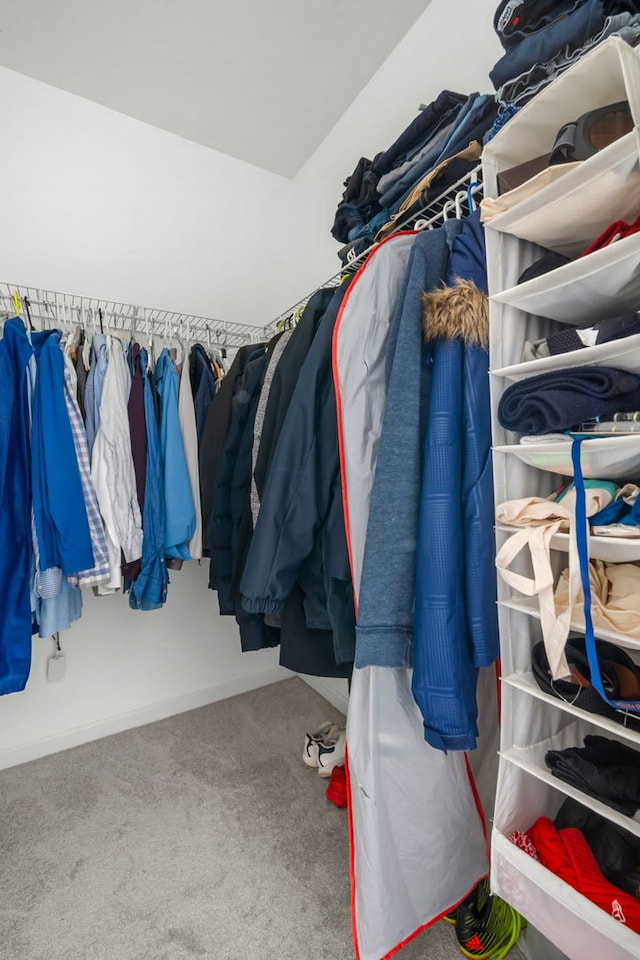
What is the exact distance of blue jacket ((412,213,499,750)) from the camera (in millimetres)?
852

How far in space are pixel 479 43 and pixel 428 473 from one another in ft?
5.04

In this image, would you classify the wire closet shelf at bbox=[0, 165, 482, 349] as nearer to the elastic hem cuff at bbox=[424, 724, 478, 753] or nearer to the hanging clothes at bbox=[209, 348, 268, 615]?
the hanging clothes at bbox=[209, 348, 268, 615]

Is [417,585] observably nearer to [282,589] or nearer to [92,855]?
[282,589]

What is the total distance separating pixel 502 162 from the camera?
94cm

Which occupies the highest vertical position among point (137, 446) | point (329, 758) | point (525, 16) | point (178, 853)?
point (525, 16)

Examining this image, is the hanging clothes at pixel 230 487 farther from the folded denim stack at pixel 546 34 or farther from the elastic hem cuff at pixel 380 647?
the folded denim stack at pixel 546 34

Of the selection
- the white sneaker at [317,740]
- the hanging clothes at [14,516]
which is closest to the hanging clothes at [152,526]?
the hanging clothes at [14,516]

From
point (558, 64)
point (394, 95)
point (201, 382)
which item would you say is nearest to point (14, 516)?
point (201, 382)

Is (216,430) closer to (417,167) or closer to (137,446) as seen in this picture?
(137,446)

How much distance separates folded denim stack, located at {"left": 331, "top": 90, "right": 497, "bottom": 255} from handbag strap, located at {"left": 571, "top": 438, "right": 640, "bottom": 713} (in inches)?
33.8

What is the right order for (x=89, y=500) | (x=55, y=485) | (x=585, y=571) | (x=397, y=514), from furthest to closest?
(x=89, y=500)
(x=55, y=485)
(x=397, y=514)
(x=585, y=571)

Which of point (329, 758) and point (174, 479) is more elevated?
point (174, 479)

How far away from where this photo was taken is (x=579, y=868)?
2.71 feet

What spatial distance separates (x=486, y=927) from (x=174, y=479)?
62.6 inches
